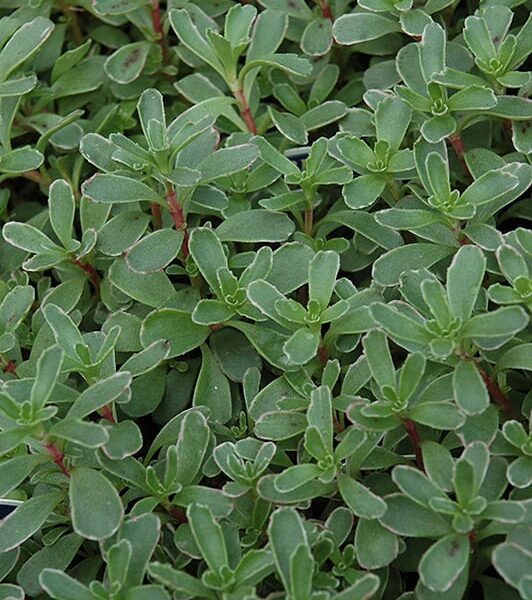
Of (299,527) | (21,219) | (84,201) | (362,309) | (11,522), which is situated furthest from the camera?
(21,219)

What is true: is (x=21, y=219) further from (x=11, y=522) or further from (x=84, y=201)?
(x=11, y=522)

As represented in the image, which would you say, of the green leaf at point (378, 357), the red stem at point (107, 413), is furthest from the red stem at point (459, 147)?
the red stem at point (107, 413)

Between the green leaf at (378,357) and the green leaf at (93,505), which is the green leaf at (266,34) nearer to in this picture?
the green leaf at (378,357)

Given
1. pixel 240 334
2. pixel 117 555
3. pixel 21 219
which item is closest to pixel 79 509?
pixel 117 555

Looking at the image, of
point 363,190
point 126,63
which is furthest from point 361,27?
point 126,63

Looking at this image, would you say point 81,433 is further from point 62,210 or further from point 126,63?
point 126,63

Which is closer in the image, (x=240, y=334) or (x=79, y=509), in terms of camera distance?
(x=79, y=509)

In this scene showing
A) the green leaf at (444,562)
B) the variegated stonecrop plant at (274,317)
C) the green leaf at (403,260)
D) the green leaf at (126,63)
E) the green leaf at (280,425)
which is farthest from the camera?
the green leaf at (126,63)
